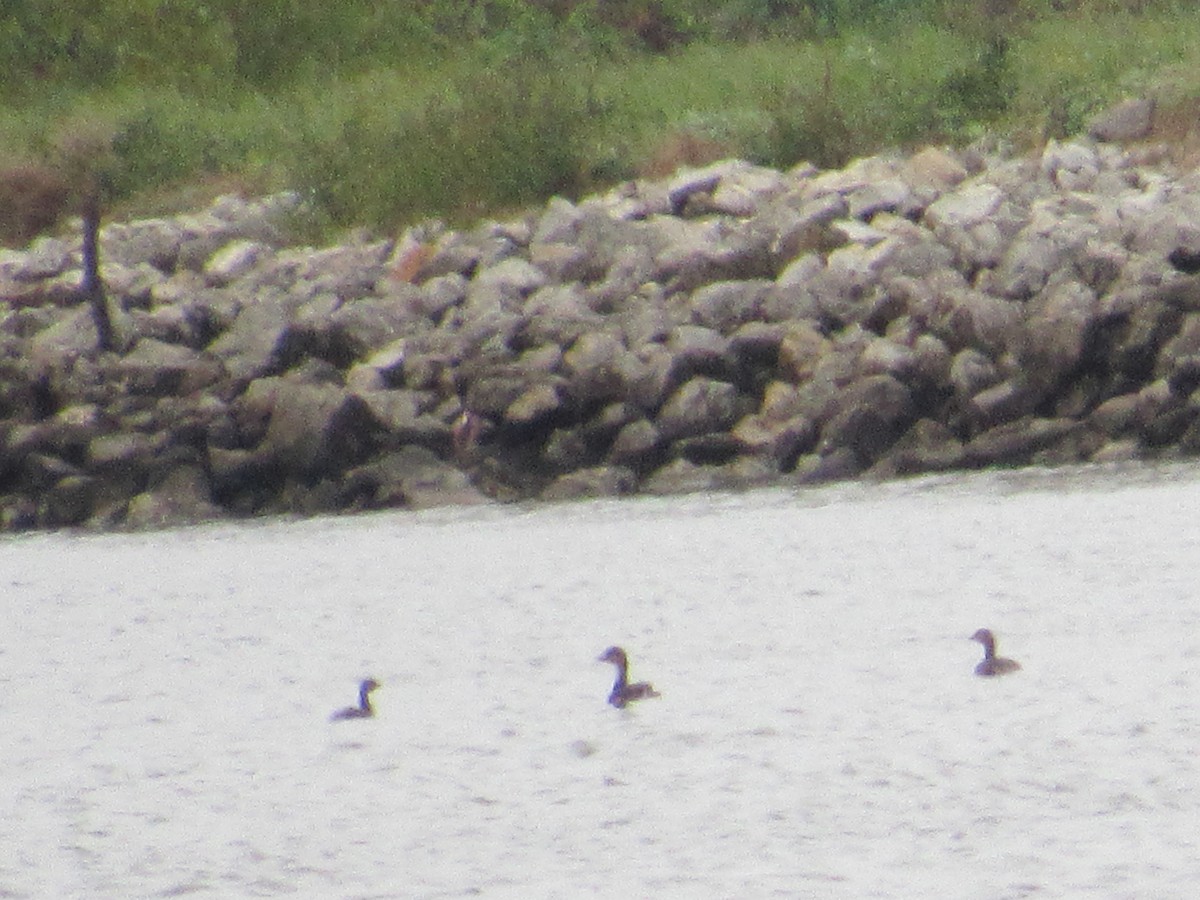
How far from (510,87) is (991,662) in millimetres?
11820

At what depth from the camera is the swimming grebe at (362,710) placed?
26.5ft

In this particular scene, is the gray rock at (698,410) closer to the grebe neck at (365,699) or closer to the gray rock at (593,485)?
the gray rock at (593,485)

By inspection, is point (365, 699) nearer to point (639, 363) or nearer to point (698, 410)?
point (698, 410)

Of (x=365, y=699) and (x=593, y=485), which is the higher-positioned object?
(x=593, y=485)

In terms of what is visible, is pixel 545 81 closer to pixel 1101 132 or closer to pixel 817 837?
pixel 1101 132

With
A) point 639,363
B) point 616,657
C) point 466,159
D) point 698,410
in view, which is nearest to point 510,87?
point 466,159

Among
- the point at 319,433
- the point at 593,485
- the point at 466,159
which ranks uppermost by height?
the point at 466,159

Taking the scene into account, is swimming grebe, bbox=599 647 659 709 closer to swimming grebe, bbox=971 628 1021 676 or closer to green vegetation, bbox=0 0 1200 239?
swimming grebe, bbox=971 628 1021 676

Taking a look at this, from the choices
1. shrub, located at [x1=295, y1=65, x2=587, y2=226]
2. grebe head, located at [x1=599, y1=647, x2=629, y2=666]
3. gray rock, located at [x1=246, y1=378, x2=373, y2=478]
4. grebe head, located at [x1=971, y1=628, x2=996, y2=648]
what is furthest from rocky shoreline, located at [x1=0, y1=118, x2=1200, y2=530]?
grebe head, located at [x1=599, y1=647, x2=629, y2=666]

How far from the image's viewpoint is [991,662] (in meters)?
8.09

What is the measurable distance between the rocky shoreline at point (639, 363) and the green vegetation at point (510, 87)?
7.46ft

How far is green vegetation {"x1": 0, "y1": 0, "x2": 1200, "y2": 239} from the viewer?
19.0m

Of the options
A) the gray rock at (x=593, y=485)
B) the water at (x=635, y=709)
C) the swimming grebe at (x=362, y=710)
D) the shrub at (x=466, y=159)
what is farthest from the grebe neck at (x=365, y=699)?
the shrub at (x=466, y=159)

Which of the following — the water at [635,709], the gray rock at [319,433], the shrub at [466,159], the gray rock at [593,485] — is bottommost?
the water at [635,709]
